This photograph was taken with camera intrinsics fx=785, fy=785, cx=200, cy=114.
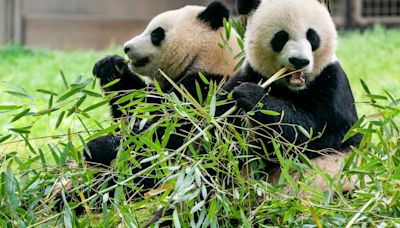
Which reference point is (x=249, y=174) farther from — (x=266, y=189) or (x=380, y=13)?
(x=380, y=13)

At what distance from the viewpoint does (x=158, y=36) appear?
489 cm

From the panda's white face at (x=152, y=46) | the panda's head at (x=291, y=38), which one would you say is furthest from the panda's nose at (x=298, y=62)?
the panda's white face at (x=152, y=46)

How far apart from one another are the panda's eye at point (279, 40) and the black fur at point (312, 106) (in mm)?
200

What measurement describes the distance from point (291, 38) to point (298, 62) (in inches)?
7.6

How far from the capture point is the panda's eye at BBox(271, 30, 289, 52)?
387 centimetres

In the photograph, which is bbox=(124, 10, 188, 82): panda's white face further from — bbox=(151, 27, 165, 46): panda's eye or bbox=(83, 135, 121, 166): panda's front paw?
bbox=(83, 135, 121, 166): panda's front paw

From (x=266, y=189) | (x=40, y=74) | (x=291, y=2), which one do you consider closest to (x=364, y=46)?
(x=40, y=74)

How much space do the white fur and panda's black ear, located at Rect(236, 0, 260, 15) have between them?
88 millimetres

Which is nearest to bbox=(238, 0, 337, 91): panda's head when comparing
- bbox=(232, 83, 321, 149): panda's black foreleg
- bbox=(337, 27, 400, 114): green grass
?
bbox=(232, 83, 321, 149): panda's black foreleg

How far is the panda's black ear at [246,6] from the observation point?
13.7ft

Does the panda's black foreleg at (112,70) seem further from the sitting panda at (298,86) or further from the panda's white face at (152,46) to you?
the sitting panda at (298,86)

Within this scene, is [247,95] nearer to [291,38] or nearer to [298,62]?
[298,62]

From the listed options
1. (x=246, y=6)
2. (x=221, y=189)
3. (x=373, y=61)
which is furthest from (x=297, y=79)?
(x=373, y=61)

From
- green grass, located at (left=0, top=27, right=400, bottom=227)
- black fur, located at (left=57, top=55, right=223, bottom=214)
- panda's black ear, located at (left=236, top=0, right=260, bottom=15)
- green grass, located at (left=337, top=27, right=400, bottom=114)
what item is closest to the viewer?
green grass, located at (left=0, top=27, right=400, bottom=227)
